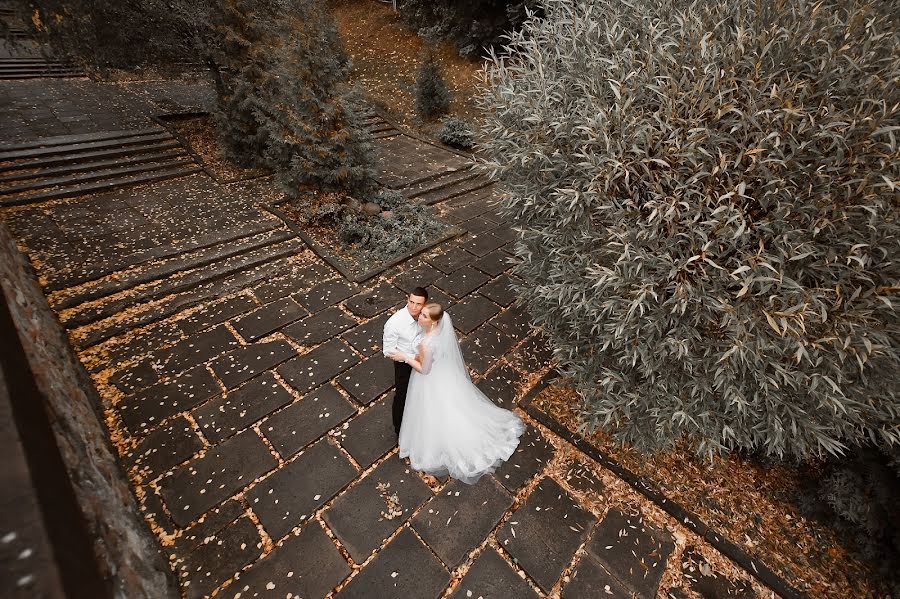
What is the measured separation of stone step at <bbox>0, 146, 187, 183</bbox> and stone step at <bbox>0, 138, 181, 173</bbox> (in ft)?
0.44

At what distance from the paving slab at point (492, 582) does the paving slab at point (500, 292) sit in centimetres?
370

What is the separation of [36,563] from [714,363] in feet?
13.2

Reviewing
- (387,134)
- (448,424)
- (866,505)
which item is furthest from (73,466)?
(387,134)

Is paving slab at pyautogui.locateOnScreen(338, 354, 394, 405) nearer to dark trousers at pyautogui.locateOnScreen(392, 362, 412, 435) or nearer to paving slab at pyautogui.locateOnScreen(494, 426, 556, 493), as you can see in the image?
dark trousers at pyautogui.locateOnScreen(392, 362, 412, 435)

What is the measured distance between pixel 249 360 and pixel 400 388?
7.85ft

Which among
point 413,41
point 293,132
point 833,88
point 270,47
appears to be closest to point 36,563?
point 833,88

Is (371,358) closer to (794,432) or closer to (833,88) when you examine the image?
(794,432)

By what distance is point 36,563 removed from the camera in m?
1.17

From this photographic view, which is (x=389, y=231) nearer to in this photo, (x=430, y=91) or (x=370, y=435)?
(x=370, y=435)

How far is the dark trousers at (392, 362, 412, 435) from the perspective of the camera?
381cm

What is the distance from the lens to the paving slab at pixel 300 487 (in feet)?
11.5

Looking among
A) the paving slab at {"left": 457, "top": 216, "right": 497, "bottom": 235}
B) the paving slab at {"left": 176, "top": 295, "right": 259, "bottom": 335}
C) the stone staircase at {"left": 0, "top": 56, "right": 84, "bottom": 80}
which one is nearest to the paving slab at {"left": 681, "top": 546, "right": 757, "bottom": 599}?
the paving slab at {"left": 176, "top": 295, "right": 259, "bottom": 335}

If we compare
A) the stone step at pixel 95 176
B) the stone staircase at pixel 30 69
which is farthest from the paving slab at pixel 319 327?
the stone staircase at pixel 30 69

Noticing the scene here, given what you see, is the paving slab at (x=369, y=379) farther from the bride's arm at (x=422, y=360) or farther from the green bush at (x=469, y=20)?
the green bush at (x=469, y=20)
